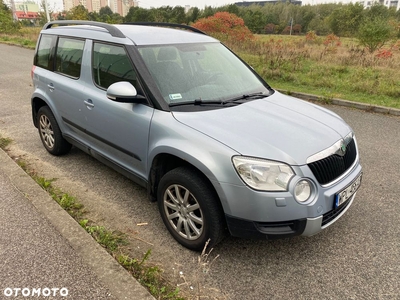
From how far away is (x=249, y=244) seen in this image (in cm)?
291

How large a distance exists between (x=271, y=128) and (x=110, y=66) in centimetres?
180

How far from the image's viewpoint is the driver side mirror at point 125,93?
9.47ft

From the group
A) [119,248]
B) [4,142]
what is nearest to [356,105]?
[119,248]

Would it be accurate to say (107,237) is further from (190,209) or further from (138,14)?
(138,14)

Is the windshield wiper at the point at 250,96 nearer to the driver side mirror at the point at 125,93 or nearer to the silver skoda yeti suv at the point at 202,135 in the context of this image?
the silver skoda yeti suv at the point at 202,135

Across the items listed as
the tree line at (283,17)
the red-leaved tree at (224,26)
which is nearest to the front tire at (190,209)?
the tree line at (283,17)

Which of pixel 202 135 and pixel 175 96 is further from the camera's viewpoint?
pixel 175 96

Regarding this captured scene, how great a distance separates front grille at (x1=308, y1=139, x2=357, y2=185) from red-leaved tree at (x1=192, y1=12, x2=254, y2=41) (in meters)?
19.7

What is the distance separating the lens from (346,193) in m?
2.67

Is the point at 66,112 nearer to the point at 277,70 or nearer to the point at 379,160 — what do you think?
the point at 379,160

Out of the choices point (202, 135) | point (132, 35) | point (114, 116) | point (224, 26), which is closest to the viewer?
point (202, 135)

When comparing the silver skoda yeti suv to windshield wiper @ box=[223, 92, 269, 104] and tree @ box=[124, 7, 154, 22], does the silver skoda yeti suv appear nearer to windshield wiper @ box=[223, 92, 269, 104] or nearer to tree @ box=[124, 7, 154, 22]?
windshield wiper @ box=[223, 92, 269, 104]

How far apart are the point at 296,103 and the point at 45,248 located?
2668 millimetres

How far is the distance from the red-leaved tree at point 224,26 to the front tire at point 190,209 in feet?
65.2
